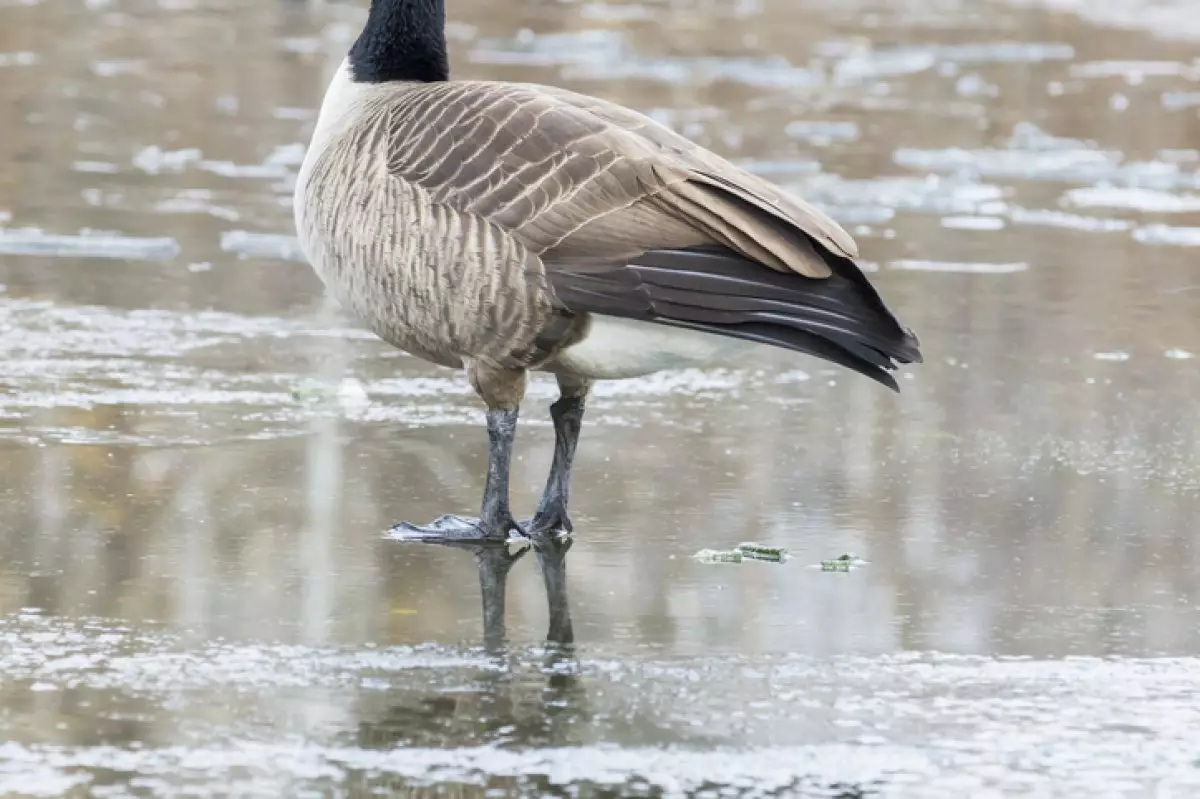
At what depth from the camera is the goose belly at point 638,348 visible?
4.73m

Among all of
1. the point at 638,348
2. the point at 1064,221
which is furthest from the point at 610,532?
the point at 1064,221

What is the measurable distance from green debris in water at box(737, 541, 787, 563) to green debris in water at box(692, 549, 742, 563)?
0.09ft

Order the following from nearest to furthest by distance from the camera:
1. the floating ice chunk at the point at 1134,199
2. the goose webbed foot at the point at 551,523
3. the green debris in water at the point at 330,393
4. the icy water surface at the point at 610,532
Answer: the icy water surface at the point at 610,532 → the goose webbed foot at the point at 551,523 → the green debris in water at the point at 330,393 → the floating ice chunk at the point at 1134,199

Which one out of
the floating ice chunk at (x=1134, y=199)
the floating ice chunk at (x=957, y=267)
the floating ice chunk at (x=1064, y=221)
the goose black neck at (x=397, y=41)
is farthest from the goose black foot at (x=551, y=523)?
the floating ice chunk at (x=1134, y=199)

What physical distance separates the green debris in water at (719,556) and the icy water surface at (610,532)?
0.07 metres

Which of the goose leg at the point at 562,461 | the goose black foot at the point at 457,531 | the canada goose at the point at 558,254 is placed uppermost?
the canada goose at the point at 558,254

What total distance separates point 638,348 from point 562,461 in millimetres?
513

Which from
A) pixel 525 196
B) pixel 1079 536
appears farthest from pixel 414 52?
pixel 1079 536

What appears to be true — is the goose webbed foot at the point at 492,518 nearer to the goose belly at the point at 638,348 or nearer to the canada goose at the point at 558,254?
the canada goose at the point at 558,254

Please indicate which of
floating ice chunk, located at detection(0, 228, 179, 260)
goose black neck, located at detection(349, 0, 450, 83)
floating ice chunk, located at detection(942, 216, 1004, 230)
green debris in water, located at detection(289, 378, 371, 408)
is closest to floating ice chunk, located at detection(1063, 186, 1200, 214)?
floating ice chunk, located at detection(942, 216, 1004, 230)

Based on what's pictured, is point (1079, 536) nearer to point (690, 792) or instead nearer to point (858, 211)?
point (690, 792)

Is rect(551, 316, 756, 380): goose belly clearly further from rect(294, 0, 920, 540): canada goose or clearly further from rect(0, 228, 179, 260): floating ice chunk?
rect(0, 228, 179, 260): floating ice chunk

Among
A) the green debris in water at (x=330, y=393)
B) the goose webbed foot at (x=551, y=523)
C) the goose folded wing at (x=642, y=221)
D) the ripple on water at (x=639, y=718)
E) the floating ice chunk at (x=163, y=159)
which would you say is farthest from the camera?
the floating ice chunk at (x=163, y=159)

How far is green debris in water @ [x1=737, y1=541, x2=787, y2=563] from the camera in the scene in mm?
4824
